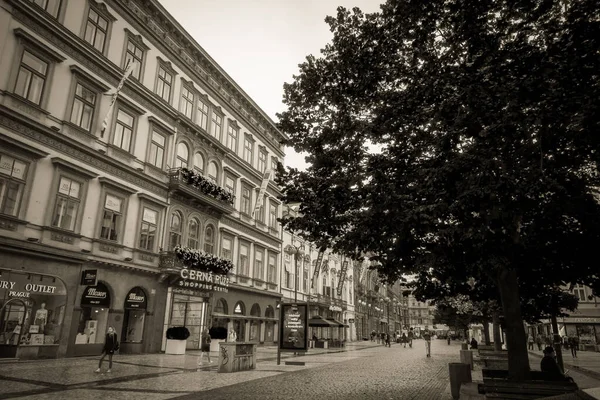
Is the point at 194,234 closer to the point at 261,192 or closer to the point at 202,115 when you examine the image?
the point at 261,192

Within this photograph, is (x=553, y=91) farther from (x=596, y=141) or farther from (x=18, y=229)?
(x=18, y=229)

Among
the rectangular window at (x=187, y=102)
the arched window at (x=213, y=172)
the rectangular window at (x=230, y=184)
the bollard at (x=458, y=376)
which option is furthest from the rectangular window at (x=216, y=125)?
the bollard at (x=458, y=376)

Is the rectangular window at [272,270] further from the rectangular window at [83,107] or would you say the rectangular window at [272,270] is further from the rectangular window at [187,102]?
the rectangular window at [83,107]

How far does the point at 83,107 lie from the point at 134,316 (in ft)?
36.2

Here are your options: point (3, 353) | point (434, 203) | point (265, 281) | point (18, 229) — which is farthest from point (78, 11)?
point (265, 281)

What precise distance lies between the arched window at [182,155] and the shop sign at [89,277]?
9370 mm

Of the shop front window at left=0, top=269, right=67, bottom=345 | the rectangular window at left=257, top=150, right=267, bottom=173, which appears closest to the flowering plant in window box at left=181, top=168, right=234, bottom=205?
the rectangular window at left=257, top=150, right=267, bottom=173

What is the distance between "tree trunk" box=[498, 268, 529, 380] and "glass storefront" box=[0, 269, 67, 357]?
16863 millimetres

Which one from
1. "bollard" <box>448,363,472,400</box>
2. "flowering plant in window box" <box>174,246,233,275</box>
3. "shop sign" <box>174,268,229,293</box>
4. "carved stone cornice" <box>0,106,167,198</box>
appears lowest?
"bollard" <box>448,363,472,400</box>

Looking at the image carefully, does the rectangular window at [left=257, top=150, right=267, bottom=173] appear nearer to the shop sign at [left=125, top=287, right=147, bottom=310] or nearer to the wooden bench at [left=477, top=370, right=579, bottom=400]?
the shop sign at [left=125, top=287, right=147, bottom=310]

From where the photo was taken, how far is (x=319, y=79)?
982 centimetres

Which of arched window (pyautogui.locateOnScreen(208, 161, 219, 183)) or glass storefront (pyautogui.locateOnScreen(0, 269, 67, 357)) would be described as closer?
glass storefront (pyautogui.locateOnScreen(0, 269, 67, 357))

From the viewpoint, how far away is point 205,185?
90.2 feet

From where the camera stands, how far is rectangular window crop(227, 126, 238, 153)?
3272cm
